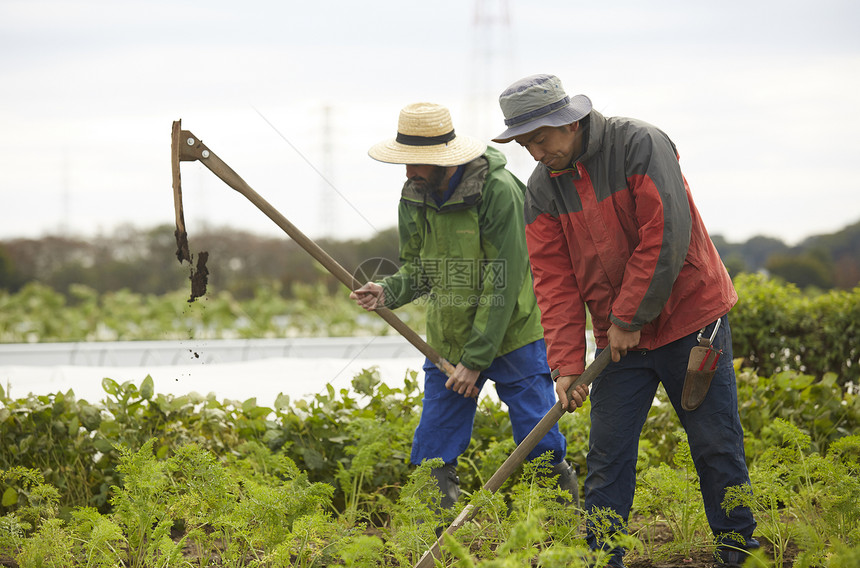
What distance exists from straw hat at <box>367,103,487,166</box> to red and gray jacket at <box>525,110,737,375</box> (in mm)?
461

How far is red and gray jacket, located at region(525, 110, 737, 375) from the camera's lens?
2.55 metres

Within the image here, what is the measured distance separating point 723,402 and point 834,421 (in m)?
1.94

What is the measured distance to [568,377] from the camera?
285 centimetres

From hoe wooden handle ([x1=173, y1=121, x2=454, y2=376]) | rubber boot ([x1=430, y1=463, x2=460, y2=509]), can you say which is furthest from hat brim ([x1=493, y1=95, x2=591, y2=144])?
rubber boot ([x1=430, y1=463, x2=460, y2=509])

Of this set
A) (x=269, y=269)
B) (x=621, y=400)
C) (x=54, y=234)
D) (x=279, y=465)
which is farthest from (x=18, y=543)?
(x=54, y=234)

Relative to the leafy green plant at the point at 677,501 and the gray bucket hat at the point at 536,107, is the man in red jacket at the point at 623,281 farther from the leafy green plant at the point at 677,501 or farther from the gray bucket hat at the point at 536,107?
the leafy green plant at the point at 677,501

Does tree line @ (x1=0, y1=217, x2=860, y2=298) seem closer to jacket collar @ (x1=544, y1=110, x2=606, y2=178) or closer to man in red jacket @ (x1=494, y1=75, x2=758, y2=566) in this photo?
man in red jacket @ (x1=494, y1=75, x2=758, y2=566)

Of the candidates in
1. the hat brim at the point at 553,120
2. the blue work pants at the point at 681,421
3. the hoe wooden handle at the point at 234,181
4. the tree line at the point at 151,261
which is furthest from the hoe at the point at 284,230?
the tree line at the point at 151,261

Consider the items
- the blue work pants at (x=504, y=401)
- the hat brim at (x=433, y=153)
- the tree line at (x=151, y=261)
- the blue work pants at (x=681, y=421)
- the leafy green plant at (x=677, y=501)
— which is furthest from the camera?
the tree line at (x=151, y=261)

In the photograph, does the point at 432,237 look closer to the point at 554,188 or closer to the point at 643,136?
the point at 554,188

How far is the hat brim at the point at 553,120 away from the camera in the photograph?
259cm

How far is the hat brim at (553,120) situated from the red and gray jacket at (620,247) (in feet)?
0.18

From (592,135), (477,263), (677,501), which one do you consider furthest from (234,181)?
(677,501)

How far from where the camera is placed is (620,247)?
272 cm
